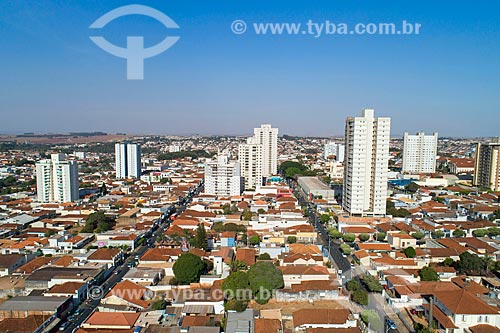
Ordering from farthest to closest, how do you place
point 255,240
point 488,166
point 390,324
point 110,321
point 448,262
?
point 488,166, point 255,240, point 448,262, point 390,324, point 110,321

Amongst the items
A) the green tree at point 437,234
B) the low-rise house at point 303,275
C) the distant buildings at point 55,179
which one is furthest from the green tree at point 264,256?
the distant buildings at point 55,179

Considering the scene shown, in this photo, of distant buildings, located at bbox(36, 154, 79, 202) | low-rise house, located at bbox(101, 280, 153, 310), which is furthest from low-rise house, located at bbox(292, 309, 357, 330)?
distant buildings, located at bbox(36, 154, 79, 202)

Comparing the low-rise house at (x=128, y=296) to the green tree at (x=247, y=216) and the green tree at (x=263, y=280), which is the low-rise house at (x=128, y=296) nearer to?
the green tree at (x=263, y=280)

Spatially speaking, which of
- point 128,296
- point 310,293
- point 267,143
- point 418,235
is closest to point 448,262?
point 418,235

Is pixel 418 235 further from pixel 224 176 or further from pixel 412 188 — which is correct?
pixel 224 176

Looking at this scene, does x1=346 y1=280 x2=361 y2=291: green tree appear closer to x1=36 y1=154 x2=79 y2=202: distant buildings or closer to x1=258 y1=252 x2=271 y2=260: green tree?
x1=258 y1=252 x2=271 y2=260: green tree

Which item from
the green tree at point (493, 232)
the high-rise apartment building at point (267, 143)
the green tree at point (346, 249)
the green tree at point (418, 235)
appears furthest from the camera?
the high-rise apartment building at point (267, 143)

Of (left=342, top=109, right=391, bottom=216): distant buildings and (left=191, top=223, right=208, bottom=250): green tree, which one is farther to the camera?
(left=342, top=109, right=391, bottom=216): distant buildings
